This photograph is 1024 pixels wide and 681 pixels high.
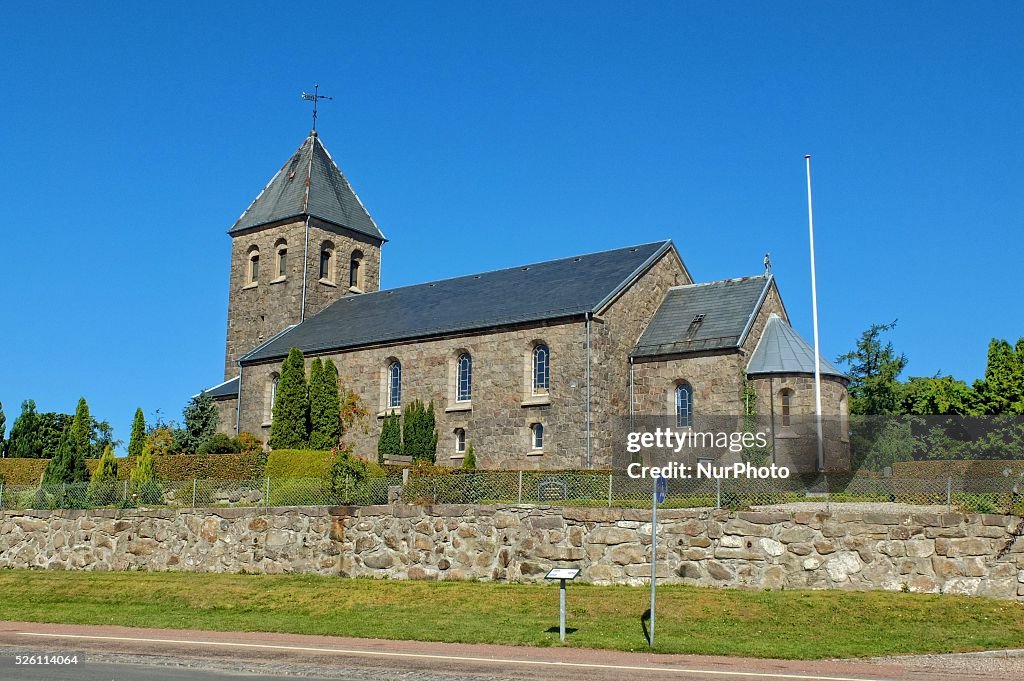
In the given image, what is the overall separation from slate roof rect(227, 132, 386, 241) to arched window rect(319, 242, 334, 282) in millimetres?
1393

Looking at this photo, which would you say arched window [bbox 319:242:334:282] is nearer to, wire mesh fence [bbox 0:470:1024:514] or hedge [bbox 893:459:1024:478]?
wire mesh fence [bbox 0:470:1024:514]

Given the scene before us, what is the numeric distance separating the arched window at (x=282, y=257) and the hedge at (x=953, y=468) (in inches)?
1501

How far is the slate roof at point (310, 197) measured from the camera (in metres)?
53.7

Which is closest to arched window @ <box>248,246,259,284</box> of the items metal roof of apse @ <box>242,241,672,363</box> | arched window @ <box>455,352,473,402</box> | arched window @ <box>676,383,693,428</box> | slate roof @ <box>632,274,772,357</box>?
metal roof of apse @ <box>242,241,672,363</box>

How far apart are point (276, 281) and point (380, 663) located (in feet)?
138

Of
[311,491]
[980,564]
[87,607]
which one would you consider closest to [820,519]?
[980,564]

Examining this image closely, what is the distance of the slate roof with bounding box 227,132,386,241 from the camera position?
176 feet

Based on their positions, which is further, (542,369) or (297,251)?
(297,251)

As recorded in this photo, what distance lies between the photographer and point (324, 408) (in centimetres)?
4259

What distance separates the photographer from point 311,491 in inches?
957

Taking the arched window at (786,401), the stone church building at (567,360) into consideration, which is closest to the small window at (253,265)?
the stone church building at (567,360)

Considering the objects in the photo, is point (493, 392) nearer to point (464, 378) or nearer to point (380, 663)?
point (464, 378)

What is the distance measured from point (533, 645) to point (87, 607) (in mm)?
10707

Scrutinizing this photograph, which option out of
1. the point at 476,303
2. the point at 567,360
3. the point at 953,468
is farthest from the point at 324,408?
the point at 953,468
